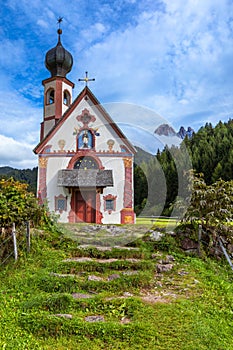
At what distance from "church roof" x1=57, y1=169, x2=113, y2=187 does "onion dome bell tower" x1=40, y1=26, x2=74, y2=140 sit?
17.0 feet

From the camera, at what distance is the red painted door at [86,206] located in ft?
59.6

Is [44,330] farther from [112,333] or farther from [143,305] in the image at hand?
[143,305]

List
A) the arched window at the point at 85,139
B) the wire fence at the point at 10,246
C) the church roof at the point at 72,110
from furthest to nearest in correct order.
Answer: the arched window at the point at 85,139 → the church roof at the point at 72,110 → the wire fence at the point at 10,246

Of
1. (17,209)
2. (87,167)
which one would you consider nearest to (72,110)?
(87,167)

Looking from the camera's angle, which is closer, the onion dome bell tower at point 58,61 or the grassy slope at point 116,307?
the grassy slope at point 116,307

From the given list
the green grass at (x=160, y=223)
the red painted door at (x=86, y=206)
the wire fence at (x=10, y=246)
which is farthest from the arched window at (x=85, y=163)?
the wire fence at (x=10, y=246)

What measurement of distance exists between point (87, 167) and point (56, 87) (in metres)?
6.87

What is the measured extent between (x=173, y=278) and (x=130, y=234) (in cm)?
442

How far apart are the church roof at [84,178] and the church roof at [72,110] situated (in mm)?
1867

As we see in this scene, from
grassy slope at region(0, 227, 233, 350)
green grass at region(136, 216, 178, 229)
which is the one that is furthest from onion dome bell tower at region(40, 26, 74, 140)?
grassy slope at region(0, 227, 233, 350)

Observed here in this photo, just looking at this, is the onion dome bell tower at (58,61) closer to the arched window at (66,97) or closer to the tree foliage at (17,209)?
Answer: the arched window at (66,97)

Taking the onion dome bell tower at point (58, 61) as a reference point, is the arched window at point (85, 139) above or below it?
below

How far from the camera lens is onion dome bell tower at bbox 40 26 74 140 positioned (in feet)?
70.8

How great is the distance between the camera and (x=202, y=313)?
6.04 m
